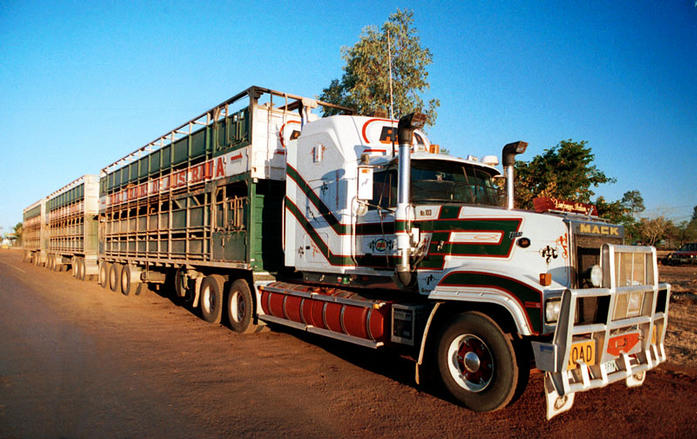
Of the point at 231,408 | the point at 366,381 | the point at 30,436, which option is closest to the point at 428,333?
the point at 366,381

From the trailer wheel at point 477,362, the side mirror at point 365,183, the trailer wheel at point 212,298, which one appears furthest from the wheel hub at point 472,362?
the trailer wheel at point 212,298

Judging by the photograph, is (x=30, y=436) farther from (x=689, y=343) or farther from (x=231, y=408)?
(x=689, y=343)

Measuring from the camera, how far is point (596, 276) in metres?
4.83

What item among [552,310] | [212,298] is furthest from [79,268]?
[552,310]

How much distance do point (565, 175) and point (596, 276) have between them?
40.9ft

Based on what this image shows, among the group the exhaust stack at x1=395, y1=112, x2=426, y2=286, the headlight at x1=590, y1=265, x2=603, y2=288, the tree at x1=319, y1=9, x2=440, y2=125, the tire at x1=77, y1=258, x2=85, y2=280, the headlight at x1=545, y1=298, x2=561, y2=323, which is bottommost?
the tire at x1=77, y1=258, x2=85, y2=280

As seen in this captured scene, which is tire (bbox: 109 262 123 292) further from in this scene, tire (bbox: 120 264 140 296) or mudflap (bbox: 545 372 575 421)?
mudflap (bbox: 545 372 575 421)

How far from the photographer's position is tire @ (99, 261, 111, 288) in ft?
57.6

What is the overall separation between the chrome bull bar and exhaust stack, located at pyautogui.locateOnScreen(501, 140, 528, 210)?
1.98 m

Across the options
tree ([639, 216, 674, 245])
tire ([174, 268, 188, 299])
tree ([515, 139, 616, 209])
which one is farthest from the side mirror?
tree ([639, 216, 674, 245])

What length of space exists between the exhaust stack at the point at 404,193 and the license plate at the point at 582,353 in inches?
78.2

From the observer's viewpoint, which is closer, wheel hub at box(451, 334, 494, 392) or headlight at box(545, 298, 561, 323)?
headlight at box(545, 298, 561, 323)

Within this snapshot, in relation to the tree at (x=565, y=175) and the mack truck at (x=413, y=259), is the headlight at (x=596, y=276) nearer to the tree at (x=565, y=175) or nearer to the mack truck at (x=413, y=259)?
the mack truck at (x=413, y=259)

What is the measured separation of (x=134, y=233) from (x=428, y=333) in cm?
1219
